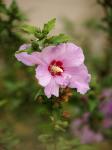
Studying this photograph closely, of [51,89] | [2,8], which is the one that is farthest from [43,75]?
[2,8]

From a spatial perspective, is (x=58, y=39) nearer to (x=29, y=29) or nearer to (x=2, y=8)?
(x=29, y=29)

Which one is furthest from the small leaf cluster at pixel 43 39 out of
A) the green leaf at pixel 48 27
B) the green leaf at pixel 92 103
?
the green leaf at pixel 92 103

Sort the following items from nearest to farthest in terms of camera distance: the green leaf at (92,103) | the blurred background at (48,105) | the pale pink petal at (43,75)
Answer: the pale pink petal at (43,75) → the blurred background at (48,105) → the green leaf at (92,103)

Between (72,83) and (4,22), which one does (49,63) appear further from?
(4,22)

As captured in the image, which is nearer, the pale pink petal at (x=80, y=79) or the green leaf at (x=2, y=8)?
the pale pink petal at (x=80, y=79)

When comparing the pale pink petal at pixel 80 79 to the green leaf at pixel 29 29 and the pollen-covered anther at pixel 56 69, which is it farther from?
the green leaf at pixel 29 29

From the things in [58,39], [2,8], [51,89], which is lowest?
[51,89]
